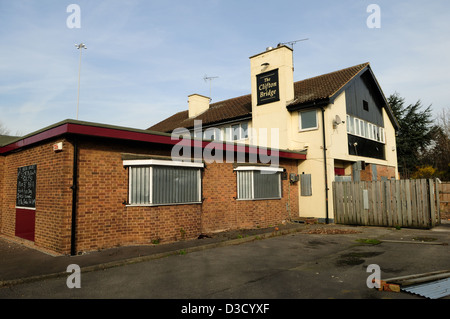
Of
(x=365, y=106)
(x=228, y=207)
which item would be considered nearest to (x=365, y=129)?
(x=365, y=106)

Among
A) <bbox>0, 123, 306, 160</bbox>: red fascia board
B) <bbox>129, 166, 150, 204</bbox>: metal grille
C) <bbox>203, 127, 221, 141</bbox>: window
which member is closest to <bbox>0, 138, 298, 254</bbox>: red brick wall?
<bbox>129, 166, 150, 204</bbox>: metal grille

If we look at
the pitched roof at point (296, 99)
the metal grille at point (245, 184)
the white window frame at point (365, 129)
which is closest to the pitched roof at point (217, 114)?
the pitched roof at point (296, 99)

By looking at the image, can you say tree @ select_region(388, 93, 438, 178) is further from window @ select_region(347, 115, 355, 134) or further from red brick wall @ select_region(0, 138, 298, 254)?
red brick wall @ select_region(0, 138, 298, 254)

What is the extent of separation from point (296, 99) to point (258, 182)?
18.2 ft

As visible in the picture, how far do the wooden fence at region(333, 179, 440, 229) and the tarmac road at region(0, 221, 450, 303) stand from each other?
109 inches

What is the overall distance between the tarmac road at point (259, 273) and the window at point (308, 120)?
266 inches

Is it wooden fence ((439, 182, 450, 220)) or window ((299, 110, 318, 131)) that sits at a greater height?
window ((299, 110, 318, 131))

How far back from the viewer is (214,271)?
624 cm

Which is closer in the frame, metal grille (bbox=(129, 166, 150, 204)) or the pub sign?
metal grille (bbox=(129, 166, 150, 204))

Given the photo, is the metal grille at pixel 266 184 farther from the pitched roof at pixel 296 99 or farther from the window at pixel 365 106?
the window at pixel 365 106

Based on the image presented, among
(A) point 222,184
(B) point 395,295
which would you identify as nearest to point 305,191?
(A) point 222,184

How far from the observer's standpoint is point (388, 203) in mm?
12586

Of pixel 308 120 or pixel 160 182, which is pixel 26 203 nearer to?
pixel 160 182

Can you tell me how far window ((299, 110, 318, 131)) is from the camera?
14.7 m
